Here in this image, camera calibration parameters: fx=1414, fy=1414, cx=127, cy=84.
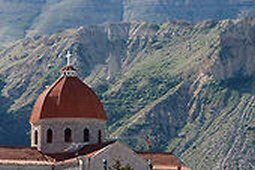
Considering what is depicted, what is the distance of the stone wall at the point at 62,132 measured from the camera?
134m

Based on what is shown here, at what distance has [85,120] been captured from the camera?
13450 cm

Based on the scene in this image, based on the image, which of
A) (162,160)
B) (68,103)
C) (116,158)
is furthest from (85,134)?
(116,158)

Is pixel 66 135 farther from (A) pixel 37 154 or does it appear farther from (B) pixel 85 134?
(A) pixel 37 154

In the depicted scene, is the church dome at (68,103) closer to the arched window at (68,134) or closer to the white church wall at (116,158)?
the arched window at (68,134)

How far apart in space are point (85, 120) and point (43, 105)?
4.44 m

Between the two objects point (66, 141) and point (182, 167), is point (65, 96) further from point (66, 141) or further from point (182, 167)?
point (182, 167)

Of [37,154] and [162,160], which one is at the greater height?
[37,154]

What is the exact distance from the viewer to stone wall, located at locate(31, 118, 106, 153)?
13412 cm

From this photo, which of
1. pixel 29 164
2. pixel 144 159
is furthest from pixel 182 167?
pixel 29 164

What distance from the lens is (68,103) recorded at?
5300 inches

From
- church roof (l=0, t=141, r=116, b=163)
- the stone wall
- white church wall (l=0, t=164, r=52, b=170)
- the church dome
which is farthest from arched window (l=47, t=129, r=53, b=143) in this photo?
white church wall (l=0, t=164, r=52, b=170)

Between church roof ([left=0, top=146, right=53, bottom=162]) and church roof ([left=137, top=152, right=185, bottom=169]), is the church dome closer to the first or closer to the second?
church roof ([left=0, top=146, right=53, bottom=162])

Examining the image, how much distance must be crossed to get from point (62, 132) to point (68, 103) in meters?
2.84

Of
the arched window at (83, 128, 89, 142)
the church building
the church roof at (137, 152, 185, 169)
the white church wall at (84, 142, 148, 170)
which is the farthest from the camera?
the church roof at (137, 152, 185, 169)
